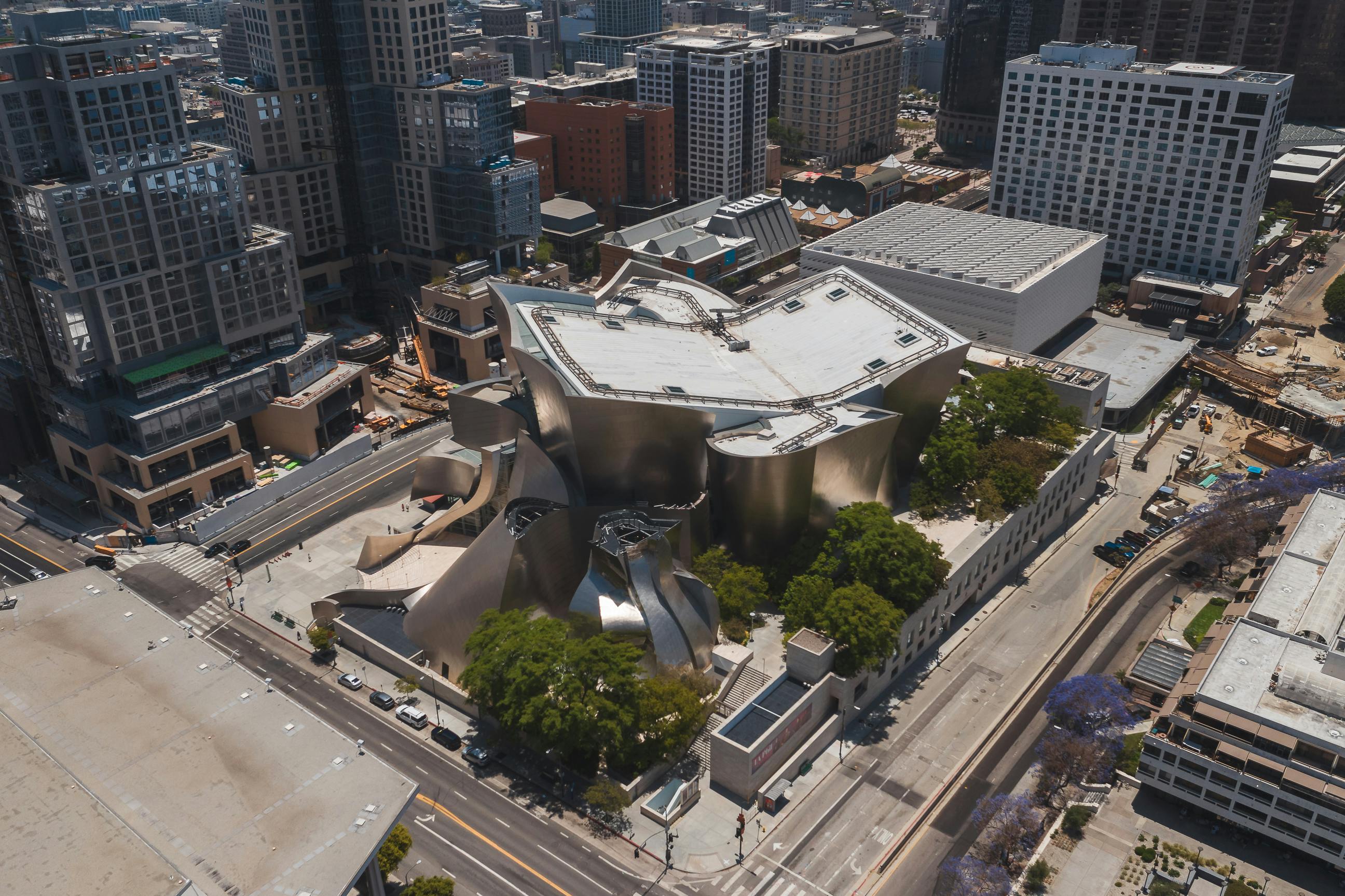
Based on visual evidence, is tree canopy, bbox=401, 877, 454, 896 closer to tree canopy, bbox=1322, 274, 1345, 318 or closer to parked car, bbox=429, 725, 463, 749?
parked car, bbox=429, 725, 463, 749

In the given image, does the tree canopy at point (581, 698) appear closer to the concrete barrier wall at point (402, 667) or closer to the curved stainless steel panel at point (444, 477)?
the concrete barrier wall at point (402, 667)

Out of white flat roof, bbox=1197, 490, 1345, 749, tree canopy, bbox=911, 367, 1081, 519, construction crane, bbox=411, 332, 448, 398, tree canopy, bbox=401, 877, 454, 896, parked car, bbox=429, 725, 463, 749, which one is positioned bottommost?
parked car, bbox=429, 725, 463, 749

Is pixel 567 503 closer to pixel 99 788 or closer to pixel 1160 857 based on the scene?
pixel 99 788

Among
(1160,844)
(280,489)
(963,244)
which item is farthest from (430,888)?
(963,244)

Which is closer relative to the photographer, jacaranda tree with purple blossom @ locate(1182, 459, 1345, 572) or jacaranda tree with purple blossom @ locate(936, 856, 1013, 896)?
jacaranda tree with purple blossom @ locate(936, 856, 1013, 896)

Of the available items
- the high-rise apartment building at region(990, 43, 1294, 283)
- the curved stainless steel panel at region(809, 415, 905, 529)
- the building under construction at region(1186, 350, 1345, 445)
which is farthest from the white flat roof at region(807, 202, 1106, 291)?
the curved stainless steel panel at region(809, 415, 905, 529)

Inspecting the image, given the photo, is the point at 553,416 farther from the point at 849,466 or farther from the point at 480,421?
the point at 849,466

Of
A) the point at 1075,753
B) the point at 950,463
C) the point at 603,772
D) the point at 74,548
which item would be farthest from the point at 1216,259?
the point at 74,548
